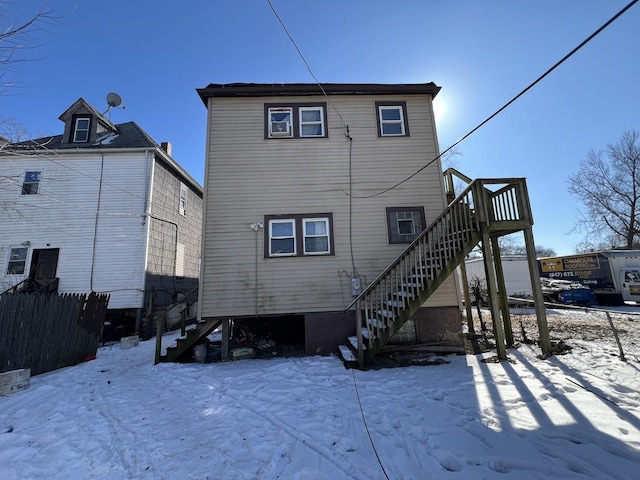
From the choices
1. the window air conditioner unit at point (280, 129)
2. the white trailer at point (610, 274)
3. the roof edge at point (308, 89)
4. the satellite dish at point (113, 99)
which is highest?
the satellite dish at point (113, 99)

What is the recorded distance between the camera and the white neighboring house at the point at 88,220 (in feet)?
37.9

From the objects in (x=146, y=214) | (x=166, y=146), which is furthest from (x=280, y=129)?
(x=166, y=146)

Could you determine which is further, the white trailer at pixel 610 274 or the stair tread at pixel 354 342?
the white trailer at pixel 610 274

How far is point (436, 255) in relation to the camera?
22.0ft

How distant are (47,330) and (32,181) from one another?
9723 mm

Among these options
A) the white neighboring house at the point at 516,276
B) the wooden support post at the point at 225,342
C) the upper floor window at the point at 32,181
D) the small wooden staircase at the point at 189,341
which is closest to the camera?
the small wooden staircase at the point at 189,341

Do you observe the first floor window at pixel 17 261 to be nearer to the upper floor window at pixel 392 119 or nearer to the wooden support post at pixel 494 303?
the upper floor window at pixel 392 119

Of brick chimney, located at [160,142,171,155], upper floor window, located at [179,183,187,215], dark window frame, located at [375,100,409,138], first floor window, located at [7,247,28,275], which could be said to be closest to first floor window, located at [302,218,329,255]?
dark window frame, located at [375,100,409,138]

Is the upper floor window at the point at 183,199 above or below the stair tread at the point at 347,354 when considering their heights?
above

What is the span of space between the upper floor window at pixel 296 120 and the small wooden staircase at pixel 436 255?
4.62 metres

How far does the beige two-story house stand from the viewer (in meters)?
7.68

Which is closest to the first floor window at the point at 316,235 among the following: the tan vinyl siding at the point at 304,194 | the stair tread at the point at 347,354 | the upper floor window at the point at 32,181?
the tan vinyl siding at the point at 304,194

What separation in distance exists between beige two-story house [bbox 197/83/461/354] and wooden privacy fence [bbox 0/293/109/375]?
3.40 m

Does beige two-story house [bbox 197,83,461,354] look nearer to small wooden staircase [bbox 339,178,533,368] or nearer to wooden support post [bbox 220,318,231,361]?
wooden support post [bbox 220,318,231,361]
